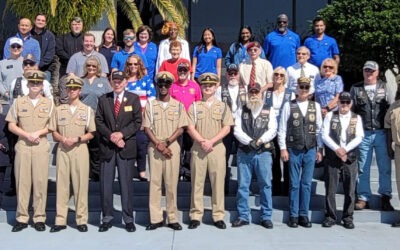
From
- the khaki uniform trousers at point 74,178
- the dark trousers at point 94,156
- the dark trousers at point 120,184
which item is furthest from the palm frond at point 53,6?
the dark trousers at point 120,184

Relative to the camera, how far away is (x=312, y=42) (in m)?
10.3

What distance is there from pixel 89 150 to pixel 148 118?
1.21 meters

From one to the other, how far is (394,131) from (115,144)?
359 cm

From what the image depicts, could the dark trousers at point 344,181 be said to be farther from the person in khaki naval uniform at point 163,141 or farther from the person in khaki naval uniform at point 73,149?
the person in khaki naval uniform at point 73,149

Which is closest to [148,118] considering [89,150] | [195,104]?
[195,104]

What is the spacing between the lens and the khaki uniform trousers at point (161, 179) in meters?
8.05

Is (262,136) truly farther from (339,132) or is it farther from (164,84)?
(164,84)

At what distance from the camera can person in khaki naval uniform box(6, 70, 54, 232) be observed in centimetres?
795

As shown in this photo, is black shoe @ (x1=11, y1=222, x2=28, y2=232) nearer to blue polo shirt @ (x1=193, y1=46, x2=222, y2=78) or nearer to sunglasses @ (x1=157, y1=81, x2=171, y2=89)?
sunglasses @ (x1=157, y1=81, x2=171, y2=89)

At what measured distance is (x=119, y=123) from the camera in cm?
800

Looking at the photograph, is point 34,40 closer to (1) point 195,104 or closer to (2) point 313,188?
(1) point 195,104

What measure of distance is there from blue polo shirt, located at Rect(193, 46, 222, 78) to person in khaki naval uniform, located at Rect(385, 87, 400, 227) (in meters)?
3.13

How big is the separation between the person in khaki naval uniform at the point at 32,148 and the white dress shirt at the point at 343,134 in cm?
354

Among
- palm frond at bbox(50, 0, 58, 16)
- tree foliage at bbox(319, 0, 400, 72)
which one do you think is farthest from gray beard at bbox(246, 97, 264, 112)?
palm frond at bbox(50, 0, 58, 16)
